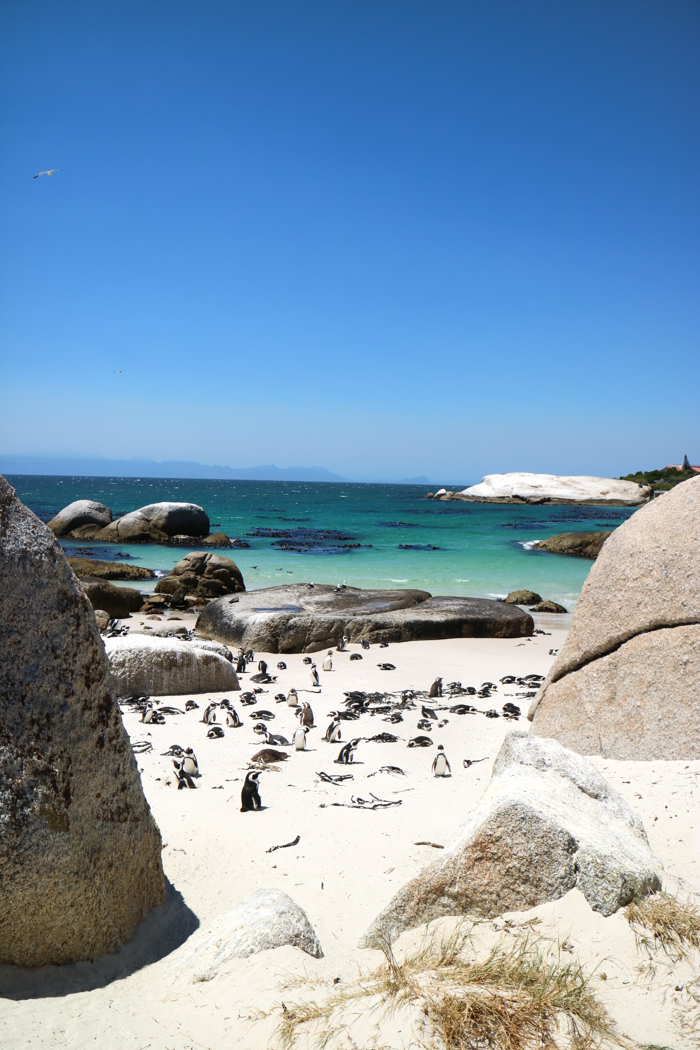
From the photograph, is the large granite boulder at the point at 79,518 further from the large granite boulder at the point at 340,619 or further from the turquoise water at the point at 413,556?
the large granite boulder at the point at 340,619

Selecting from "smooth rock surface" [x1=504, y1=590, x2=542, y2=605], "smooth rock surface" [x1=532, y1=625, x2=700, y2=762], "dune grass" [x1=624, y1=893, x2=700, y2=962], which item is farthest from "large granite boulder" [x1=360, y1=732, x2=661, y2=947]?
"smooth rock surface" [x1=504, y1=590, x2=542, y2=605]

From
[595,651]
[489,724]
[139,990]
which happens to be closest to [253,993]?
[139,990]

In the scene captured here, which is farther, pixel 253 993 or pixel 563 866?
pixel 563 866

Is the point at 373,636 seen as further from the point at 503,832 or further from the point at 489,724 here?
the point at 503,832

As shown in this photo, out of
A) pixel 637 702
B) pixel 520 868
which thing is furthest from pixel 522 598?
pixel 520 868

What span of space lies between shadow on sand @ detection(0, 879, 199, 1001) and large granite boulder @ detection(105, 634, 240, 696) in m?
6.22

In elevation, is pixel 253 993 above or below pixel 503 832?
below

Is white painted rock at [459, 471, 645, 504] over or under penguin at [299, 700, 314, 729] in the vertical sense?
over

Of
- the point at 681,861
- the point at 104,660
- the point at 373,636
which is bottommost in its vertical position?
the point at 373,636

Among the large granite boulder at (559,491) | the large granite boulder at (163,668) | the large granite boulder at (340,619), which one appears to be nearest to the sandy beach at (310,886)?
the large granite boulder at (163,668)

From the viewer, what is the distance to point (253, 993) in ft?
11.2

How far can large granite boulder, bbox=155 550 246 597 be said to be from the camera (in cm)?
2311

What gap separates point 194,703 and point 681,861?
7.16 m

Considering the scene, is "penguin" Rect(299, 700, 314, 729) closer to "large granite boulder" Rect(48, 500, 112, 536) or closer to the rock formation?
"large granite boulder" Rect(48, 500, 112, 536)
